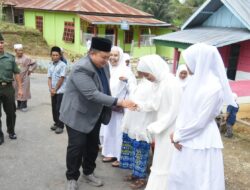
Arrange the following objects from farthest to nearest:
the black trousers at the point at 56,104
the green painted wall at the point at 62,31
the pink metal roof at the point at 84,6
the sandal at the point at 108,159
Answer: the green painted wall at the point at 62,31 → the pink metal roof at the point at 84,6 → the black trousers at the point at 56,104 → the sandal at the point at 108,159

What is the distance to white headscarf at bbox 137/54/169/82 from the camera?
3.63m

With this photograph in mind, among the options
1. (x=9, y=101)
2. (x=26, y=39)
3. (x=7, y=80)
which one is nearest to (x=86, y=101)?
(x=7, y=80)

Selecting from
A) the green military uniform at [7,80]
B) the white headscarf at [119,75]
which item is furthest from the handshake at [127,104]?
the green military uniform at [7,80]

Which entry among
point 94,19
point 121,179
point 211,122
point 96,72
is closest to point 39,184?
point 121,179

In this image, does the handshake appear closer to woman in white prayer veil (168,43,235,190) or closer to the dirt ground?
woman in white prayer veil (168,43,235,190)

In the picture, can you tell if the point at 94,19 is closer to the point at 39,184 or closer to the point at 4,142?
the point at 4,142

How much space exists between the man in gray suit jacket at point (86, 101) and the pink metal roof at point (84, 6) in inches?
700

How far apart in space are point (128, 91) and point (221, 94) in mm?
2165

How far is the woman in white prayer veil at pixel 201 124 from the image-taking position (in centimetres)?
279

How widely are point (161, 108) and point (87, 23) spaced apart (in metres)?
19.1

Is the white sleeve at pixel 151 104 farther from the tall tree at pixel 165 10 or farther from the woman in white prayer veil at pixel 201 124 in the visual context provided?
the tall tree at pixel 165 10

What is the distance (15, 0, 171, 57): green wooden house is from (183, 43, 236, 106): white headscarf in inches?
692

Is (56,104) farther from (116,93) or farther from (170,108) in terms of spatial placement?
(170,108)

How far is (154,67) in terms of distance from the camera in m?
3.63
